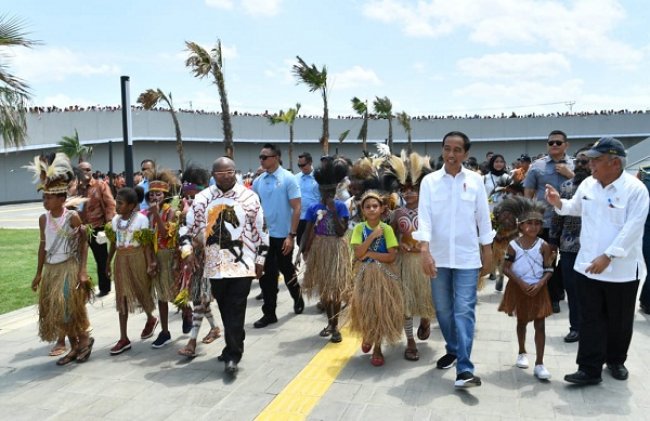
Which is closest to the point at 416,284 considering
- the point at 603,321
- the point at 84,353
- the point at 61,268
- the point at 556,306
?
the point at 603,321

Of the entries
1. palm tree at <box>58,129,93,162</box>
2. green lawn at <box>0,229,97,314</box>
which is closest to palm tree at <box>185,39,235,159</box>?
green lawn at <box>0,229,97,314</box>

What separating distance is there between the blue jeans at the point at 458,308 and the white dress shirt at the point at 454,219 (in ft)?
0.37

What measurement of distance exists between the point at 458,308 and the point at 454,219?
706 millimetres

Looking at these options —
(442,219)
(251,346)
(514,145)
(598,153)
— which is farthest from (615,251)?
(514,145)

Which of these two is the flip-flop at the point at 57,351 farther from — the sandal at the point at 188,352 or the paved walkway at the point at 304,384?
the sandal at the point at 188,352

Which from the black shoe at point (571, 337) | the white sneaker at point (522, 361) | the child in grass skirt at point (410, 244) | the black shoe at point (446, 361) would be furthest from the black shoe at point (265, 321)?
the black shoe at point (571, 337)

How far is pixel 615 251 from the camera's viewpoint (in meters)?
3.90

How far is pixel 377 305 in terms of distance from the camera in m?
4.64

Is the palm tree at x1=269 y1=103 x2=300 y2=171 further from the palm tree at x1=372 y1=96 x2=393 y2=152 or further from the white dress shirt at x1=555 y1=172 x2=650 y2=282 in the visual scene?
the white dress shirt at x1=555 y1=172 x2=650 y2=282

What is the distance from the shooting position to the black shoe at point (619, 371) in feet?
13.9

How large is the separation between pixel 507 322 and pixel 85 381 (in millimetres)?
4287

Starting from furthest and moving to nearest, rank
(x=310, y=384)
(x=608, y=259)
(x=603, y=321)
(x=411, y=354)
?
(x=411, y=354), (x=310, y=384), (x=603, y=321), (x=608, y=259)

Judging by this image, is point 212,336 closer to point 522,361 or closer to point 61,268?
point 61,268

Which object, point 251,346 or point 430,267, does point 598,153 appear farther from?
point 251,346
